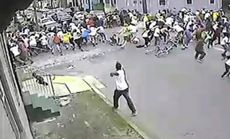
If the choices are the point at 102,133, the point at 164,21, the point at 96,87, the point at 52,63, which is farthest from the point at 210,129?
the point at 164,21

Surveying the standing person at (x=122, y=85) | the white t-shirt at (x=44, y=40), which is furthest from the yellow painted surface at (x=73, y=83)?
the white t-shirt at (x=44, y=40)

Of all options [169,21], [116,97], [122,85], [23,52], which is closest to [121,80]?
[122,85]

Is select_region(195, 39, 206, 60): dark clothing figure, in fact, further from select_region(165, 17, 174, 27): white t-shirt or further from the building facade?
the building facade

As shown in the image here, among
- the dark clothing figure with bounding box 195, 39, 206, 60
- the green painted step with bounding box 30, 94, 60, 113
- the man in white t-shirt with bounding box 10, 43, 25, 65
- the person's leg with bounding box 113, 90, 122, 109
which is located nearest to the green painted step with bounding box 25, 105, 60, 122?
the green painted step with bounding box 30, 94, 60, 113

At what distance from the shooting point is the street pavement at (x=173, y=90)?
11.5m

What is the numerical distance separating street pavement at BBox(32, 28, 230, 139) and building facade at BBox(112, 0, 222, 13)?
9423 mm

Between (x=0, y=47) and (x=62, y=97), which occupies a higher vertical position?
(x=0, y=47)

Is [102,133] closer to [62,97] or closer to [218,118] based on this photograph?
[218,118]

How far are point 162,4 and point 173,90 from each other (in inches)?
727

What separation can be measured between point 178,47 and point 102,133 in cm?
Answer: 981

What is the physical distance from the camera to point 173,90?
14445mm

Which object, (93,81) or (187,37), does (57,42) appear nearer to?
(187,37)

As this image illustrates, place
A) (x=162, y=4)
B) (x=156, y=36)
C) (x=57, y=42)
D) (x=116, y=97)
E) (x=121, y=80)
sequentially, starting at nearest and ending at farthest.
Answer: (x=121, y=80) → (x=116, y=97) → (x=156, y=36) → (x=57, y=42) → (x=162, y=4)

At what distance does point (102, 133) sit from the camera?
11.6 metres
